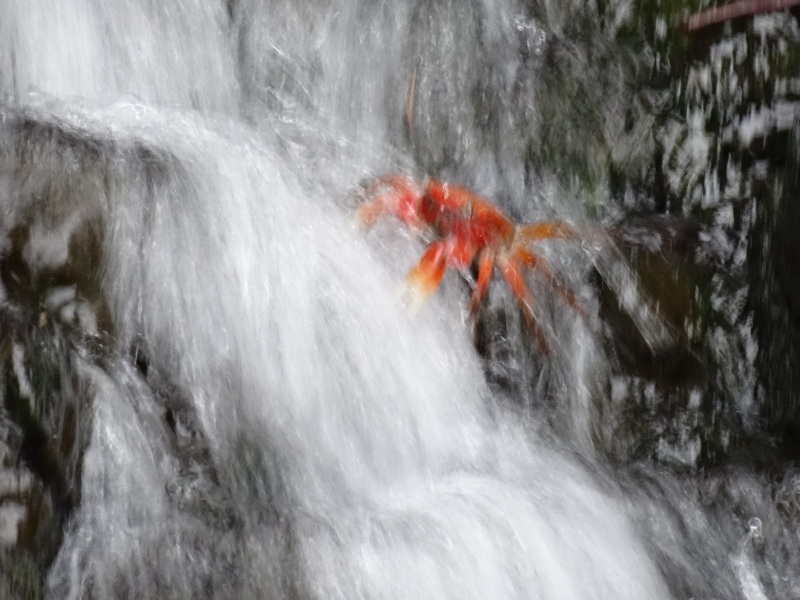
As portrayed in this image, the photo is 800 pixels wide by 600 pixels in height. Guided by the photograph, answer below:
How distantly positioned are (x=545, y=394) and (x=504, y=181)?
32.9 inches

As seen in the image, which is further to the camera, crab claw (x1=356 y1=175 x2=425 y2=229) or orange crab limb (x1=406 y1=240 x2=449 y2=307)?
crab claw (x1=356 y1=175 x2=425 y2=229)

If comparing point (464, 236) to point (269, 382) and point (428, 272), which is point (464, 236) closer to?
point (428, 272)

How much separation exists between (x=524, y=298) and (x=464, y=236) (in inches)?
10.3

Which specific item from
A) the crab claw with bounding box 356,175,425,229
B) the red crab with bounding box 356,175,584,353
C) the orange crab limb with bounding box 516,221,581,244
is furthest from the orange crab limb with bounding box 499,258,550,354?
the crab claw with bounding box 356,175,425,229

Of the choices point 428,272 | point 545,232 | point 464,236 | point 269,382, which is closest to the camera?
point 269,382

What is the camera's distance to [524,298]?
302 cm

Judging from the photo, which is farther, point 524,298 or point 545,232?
point 545,232

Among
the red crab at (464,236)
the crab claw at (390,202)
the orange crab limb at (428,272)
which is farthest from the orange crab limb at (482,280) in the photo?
the crab claw at (390,202)

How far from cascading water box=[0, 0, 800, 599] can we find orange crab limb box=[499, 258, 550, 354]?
5 cm

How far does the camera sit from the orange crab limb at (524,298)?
3.00 metres

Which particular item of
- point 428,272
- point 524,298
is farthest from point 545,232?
point 428,272

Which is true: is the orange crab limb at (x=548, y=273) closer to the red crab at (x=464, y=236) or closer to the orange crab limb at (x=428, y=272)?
the red crab at (x=464, y=236)

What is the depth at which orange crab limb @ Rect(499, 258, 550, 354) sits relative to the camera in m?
3.00

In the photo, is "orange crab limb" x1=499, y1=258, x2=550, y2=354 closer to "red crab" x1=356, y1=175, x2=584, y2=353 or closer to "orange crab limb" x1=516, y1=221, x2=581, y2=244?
"red crab" x1=356, y1=175, x2=584, y2=353
